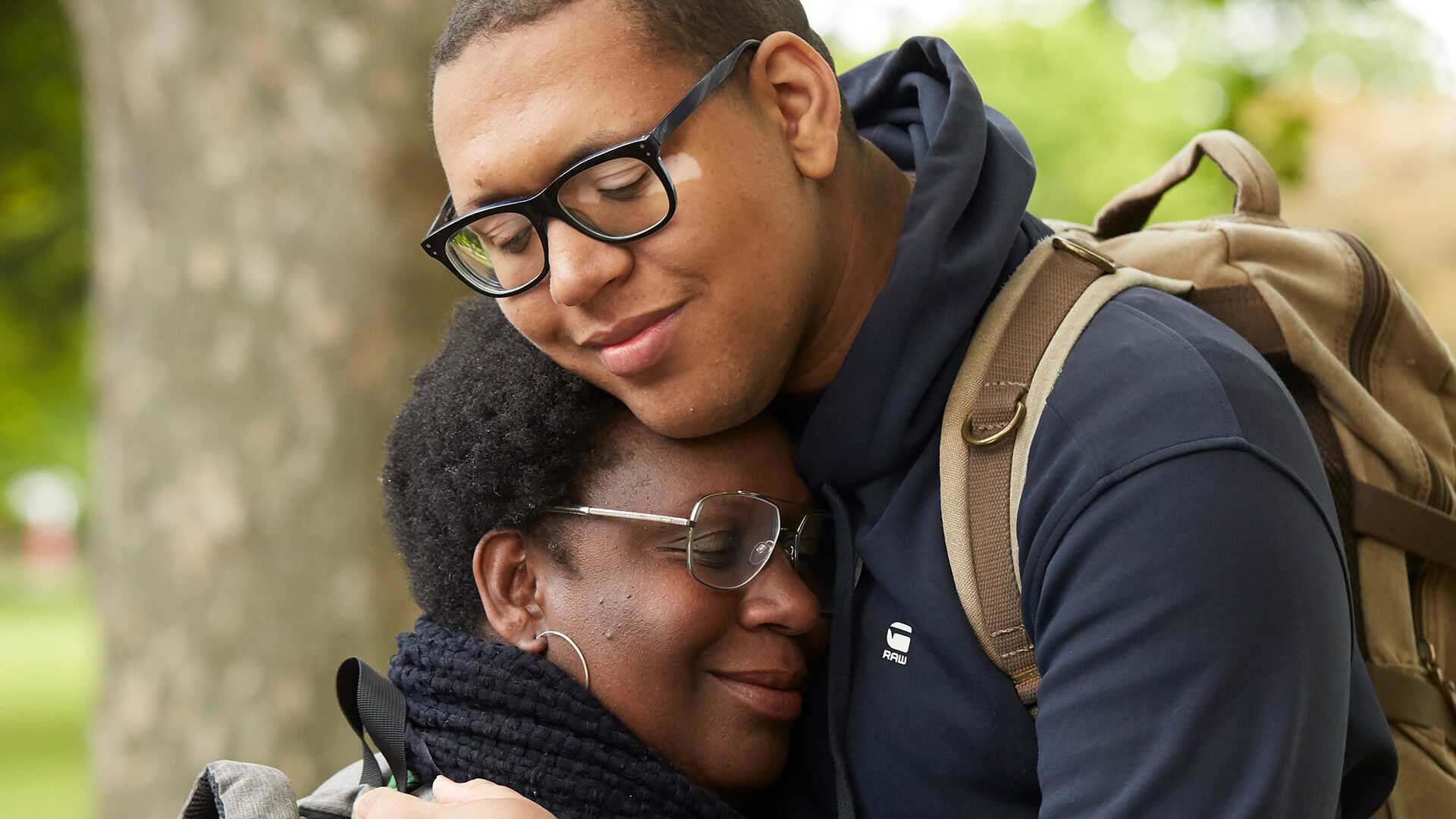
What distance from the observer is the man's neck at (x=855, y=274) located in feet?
8.71

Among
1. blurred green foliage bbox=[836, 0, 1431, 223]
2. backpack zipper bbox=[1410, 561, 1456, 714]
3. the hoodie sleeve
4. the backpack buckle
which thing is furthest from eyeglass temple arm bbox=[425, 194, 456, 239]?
blurred green foliage bbox=[836, 0, 1431, 223]

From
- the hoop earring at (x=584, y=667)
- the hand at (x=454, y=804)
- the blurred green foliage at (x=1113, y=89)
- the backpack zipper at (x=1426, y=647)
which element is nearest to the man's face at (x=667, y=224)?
the hoop earring at (x=584, y=667)

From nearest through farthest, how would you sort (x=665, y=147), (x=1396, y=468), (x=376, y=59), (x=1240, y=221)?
(x=665, y=147) → (x=1396, y=468) → (x=1240, y=221) → (x=376, y=59)

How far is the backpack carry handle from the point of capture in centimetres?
296

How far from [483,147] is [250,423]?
4.04 meters

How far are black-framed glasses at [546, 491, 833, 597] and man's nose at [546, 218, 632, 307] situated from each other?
47 centimetres

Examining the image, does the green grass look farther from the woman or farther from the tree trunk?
the woman

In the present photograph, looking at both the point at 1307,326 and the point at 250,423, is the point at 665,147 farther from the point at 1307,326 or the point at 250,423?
the point at 250,423

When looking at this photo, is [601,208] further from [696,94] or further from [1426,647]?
[1426,647]

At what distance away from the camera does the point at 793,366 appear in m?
2.72

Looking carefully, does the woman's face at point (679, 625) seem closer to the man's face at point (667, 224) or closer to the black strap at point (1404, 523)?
the man's face at point (667, 224)

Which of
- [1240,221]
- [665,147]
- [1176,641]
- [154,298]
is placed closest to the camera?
[1176,641]

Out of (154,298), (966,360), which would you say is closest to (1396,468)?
(966,360)

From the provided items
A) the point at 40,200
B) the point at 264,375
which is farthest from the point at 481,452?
the point at 40,200
